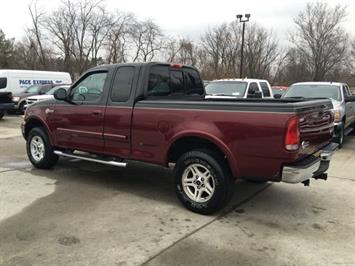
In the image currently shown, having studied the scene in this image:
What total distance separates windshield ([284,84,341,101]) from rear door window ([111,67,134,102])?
23.3 feet

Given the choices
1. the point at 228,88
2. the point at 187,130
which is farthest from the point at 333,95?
the point at 187,130

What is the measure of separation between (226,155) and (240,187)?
1.84 m

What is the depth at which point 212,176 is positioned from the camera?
5.14m

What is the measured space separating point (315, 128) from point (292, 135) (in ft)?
2.38

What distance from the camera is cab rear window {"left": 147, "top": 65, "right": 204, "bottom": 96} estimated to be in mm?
6141

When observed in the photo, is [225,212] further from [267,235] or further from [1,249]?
[1,249]

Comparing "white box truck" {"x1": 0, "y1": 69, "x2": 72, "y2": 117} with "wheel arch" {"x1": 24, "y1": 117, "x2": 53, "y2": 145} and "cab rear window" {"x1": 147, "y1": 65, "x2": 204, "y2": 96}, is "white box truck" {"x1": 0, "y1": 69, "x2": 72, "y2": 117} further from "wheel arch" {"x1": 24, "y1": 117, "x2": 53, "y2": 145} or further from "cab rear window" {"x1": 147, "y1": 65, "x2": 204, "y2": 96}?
"cab rear window" {"x1": 147, "y1": 65, "x2": 204, "y2": 96}

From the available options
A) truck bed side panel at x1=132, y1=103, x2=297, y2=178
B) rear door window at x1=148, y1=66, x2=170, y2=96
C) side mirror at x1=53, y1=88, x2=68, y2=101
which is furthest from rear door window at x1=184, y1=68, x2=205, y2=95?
side mirror at x1=53, y1=88, x2=68, y2=101

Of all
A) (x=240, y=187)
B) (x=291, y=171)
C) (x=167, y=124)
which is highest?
(x=167, y=124)

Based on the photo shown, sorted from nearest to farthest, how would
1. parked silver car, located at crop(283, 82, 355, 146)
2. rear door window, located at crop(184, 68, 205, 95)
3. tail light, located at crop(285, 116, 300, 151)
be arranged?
tail light, located at crop(285, 116, 300, 151)
rear door window, located at crop(184, 68, 205, 95)
parked silver car, located at crop(283, 82, 355, 146)

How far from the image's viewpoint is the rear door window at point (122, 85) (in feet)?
20.0

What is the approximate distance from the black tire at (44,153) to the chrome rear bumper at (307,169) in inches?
175

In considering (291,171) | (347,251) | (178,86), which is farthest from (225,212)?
(178,86)

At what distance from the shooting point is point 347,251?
4.24 metres
